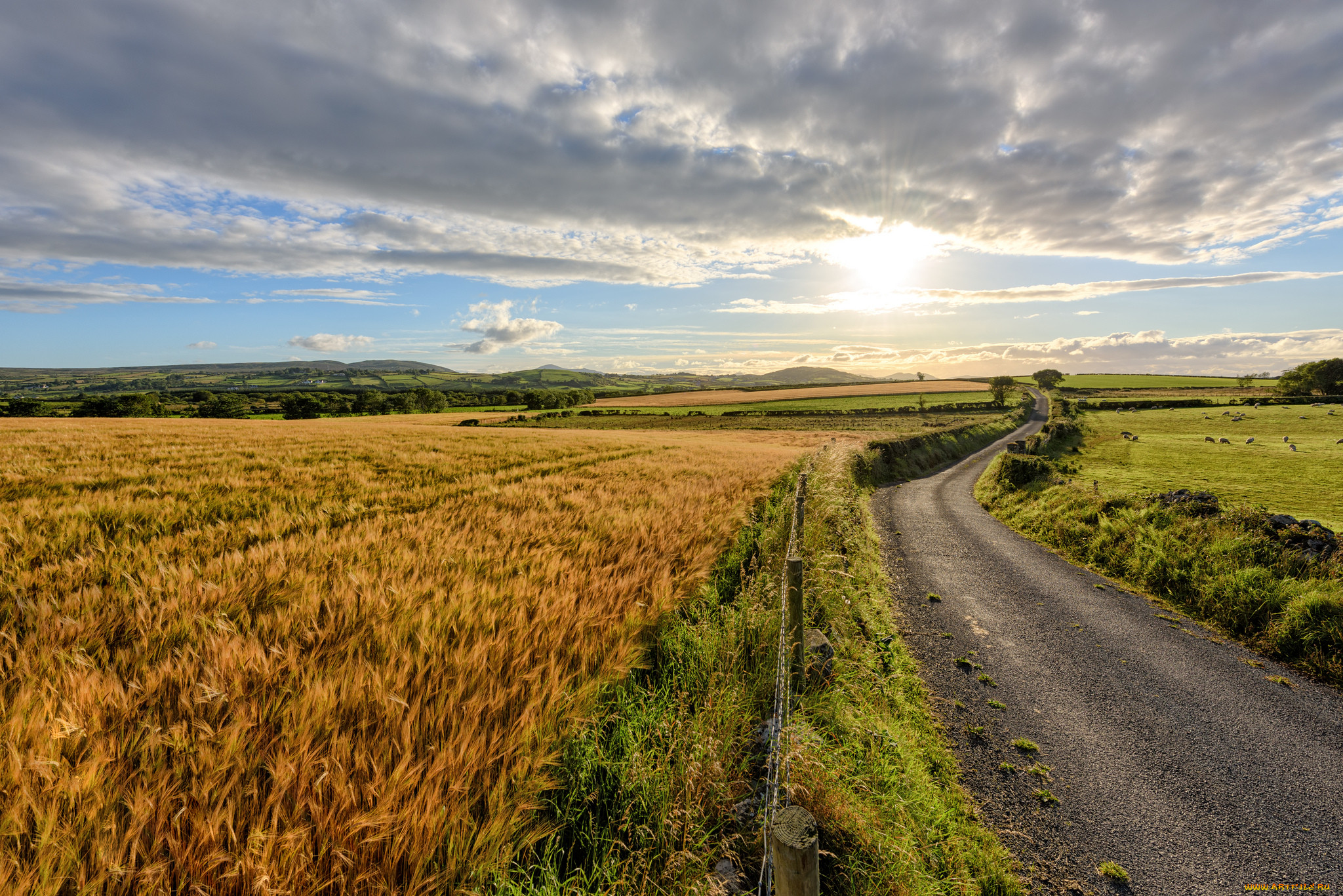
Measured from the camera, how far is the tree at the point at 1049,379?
5881 inches

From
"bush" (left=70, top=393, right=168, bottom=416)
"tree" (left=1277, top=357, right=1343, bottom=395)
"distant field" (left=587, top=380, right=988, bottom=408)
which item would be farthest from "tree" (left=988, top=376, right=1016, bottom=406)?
"bush" (left=70, top=393, right=168, bottom=416)

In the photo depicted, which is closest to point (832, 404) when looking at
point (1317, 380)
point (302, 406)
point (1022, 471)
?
point (1022, 471)

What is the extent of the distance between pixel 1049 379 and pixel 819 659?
186702 millimetres

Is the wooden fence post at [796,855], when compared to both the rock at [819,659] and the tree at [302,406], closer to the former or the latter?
the rock at [819,659]

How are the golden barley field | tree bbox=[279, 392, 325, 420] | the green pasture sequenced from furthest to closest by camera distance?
the green pasture, tree bbox=[279, 392, 325, 420], the golden barley field

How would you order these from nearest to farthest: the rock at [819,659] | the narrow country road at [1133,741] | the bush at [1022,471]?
the narrow country road at [1133,741]
the rock at [819,659]
the bush at [1022,471]

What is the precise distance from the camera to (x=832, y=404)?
93938 mm

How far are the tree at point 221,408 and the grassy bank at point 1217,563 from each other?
103673 mm

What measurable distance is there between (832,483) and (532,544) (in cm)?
1289

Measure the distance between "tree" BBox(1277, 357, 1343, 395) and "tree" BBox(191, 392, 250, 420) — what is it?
18160cm

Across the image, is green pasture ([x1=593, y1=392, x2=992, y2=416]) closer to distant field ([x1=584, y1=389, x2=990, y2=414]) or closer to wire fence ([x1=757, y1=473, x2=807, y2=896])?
distant field ([x1=584, y1=389, x2=990, y2=414])

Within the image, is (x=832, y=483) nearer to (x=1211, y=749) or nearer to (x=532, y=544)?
(x=1211, y=749)

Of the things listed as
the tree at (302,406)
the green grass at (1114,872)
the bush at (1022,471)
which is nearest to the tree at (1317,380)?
the bush at (1022,471)

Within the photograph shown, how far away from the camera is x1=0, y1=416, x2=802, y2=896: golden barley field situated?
177 cm
